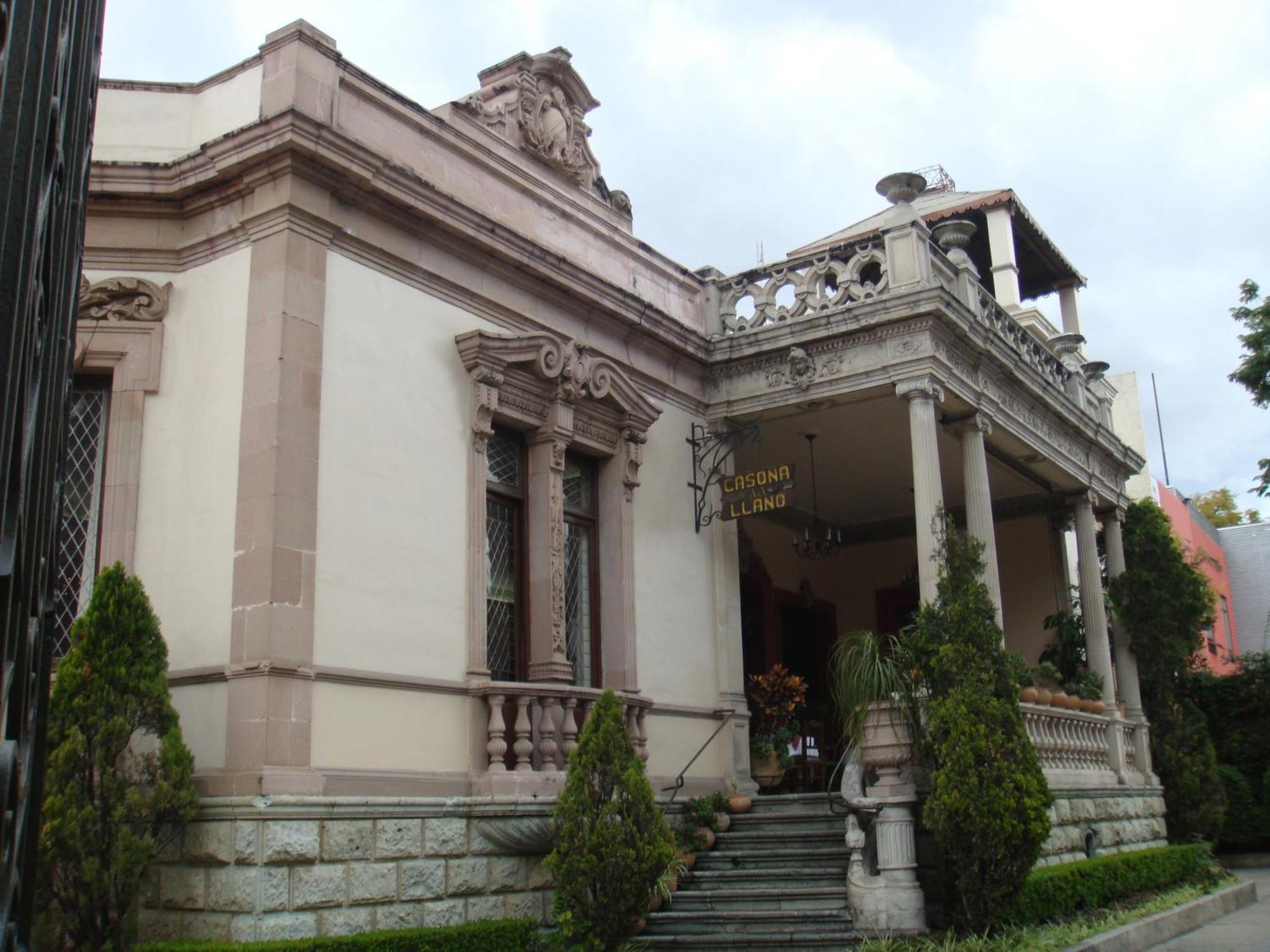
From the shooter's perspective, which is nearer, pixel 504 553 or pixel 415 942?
pixel 415 942

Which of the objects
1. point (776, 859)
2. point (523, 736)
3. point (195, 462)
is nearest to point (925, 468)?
point (776, 859)

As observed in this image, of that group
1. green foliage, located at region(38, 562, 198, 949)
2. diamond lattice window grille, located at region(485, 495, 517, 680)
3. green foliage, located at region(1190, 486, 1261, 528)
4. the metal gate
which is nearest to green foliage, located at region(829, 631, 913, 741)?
diamond lattice window grille, located at region(485, 495, 517, 680)

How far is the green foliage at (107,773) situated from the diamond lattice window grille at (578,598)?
420 cm

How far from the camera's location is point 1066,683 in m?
16.6

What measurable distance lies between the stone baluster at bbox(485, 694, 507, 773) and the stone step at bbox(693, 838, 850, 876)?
237 centimetres

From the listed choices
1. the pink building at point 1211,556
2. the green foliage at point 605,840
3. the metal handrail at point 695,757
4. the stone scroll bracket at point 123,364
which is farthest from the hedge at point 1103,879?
the pink building at point 1211,556

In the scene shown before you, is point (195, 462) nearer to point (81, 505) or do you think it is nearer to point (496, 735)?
point (81, 505)

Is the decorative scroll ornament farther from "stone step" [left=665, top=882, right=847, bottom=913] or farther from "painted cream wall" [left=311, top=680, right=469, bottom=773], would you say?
"stone step" [left=665, top=882, right=847, bottom=913]

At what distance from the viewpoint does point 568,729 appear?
427 inches

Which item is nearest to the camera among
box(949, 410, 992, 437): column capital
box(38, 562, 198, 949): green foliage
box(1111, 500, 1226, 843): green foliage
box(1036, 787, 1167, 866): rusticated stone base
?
box(38, 562, 198, 949): green foliage

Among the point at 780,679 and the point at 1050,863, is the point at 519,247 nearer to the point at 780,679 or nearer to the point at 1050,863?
the point at 780,679

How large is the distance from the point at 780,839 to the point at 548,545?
3.38 meters

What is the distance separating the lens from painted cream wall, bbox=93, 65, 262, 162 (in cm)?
1027

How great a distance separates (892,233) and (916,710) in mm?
4870
